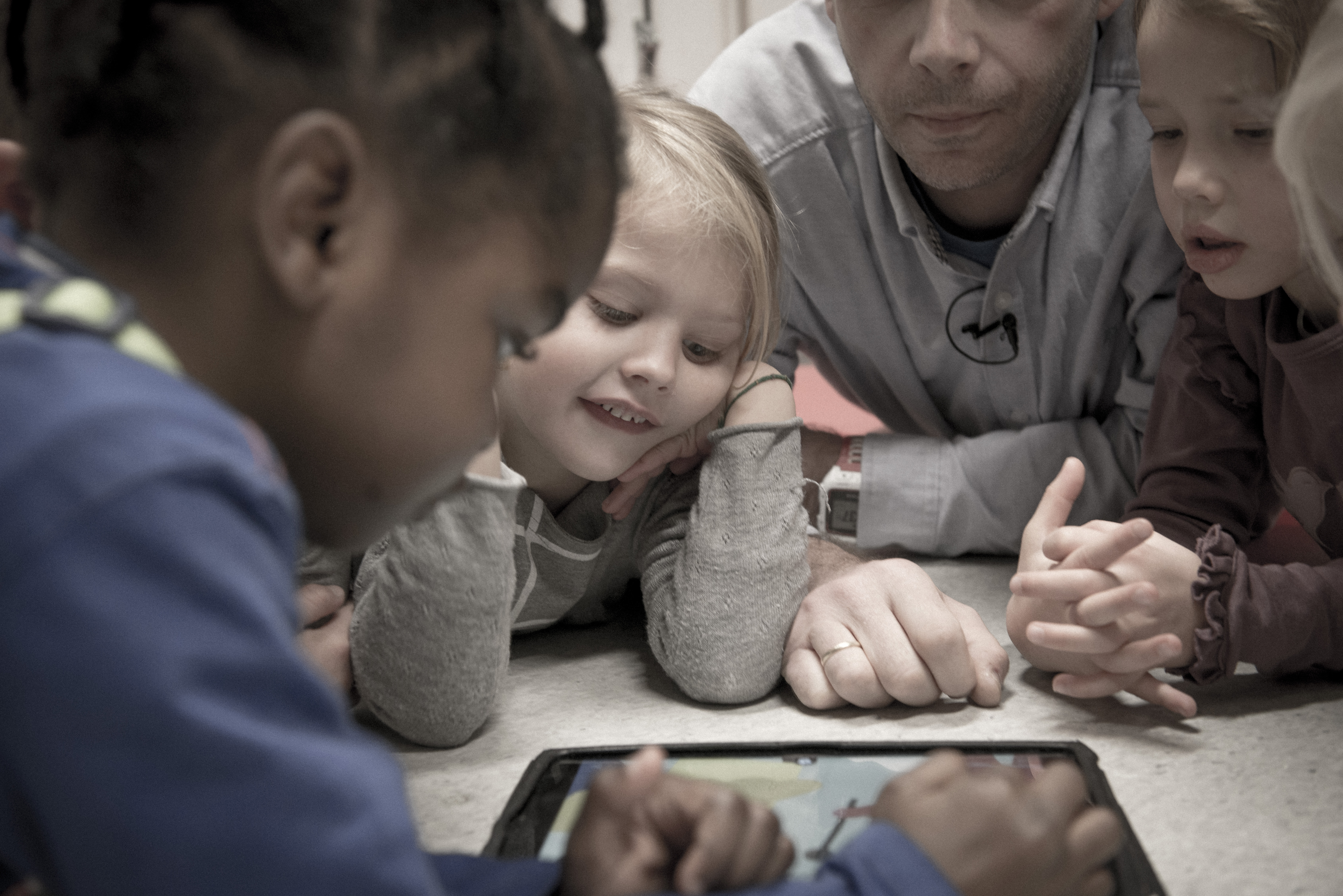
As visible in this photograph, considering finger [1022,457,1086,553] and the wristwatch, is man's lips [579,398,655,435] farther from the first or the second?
the wristwatch

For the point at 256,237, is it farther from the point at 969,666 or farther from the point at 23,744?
the point at 969,666

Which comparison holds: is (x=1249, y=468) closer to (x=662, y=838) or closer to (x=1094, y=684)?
(x=1094, y=684)

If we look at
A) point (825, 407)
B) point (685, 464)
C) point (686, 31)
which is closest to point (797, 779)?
point (685, 464)

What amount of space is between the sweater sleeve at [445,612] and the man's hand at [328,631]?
0.14 ft

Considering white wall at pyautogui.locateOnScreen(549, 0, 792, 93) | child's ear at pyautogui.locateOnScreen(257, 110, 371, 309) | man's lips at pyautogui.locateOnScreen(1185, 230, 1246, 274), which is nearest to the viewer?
child's ear at pyautogui.locateOnScreen(257, 110, 371, 309)

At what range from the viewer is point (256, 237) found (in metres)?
0.41

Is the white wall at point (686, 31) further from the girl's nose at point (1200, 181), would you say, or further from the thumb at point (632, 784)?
the thumb at point (632, 784)

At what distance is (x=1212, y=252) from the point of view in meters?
0.89

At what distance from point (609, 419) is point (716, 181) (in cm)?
21

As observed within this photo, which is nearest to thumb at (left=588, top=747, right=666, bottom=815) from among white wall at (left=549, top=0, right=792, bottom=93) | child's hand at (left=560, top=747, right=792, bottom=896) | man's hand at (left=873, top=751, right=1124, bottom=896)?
child's hand at (left=560, top=747, right=792, bottom=896)

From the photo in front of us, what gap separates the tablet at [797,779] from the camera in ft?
2.00

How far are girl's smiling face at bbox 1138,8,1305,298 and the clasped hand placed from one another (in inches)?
8.7

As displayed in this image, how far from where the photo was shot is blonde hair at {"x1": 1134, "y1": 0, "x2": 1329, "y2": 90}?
0.79m

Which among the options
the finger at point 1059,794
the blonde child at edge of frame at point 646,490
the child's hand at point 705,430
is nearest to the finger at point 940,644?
the blonde child at edge of frame at point 646,490
